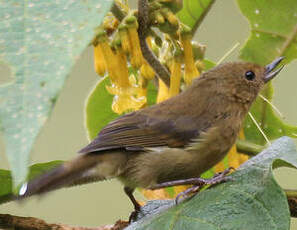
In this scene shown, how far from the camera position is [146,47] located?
2312mm

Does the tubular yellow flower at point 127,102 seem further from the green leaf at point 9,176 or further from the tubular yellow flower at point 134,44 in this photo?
the green leaf at point 9,176

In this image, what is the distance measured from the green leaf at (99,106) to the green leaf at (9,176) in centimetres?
77

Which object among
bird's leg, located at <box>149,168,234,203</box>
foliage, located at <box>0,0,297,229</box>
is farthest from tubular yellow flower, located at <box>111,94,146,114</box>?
bird's leg, located at <box>149,168,234,203</box>

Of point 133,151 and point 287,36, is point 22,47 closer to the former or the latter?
point 133,151

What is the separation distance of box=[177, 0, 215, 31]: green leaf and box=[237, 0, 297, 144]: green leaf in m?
0.16

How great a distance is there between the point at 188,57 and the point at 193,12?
0.35 m

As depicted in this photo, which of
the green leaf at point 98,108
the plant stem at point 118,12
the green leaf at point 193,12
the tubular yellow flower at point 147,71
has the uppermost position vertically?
the plant stem at point 118,12

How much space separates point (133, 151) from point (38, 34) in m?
1.42

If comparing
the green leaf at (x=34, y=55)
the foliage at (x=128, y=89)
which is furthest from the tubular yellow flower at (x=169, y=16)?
the green leaf at (x=34, y=55)

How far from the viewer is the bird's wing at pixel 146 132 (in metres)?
2.48

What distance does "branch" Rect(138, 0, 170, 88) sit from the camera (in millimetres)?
2156

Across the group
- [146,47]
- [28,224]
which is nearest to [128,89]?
[146,47]

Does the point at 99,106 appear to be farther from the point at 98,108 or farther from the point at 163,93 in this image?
the point at 163,93

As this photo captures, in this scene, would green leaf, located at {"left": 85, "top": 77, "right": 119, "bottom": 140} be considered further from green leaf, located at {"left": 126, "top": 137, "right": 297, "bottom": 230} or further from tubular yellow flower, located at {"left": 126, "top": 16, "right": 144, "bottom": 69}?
green leaf, located at {"left": 126, "top": 137, "right": 297, "bottom": 230}
